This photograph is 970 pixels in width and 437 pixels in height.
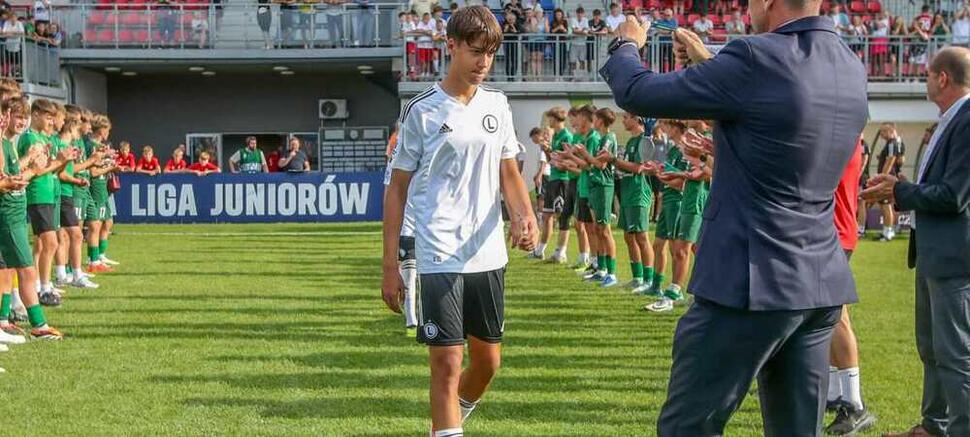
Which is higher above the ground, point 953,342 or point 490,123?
point 490,123

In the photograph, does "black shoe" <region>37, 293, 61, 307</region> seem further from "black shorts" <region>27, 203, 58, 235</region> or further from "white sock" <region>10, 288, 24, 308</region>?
"black shorts" <region>27, 203, 58, 235</region>

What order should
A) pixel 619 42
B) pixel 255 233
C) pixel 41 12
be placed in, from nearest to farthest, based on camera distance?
pixel 619 42 < pixel 255 233 < pixel 41 12

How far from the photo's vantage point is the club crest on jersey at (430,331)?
17.5 ft

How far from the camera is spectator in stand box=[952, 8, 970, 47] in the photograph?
98.4 ft

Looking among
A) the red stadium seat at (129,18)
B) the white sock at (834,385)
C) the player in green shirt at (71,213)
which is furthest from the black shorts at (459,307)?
the red stadium seat at (129,18)

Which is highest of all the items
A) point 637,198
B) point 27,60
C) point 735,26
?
point 735,26

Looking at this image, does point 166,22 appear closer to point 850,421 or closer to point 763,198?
point 850,421

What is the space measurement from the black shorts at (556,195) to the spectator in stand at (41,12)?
62.6 feet

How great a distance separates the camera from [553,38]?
29719mm

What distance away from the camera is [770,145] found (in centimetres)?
389

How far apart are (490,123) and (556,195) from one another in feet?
40.6

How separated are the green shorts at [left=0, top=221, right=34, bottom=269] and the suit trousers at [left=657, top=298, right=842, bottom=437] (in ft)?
24.4

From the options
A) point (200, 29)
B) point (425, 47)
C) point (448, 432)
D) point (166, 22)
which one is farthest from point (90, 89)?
point (448, 432)

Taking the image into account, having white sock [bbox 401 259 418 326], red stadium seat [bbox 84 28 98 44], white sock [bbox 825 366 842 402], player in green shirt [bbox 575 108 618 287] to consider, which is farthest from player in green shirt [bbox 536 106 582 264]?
red stadium seat [bbox 84 28 98 44]
